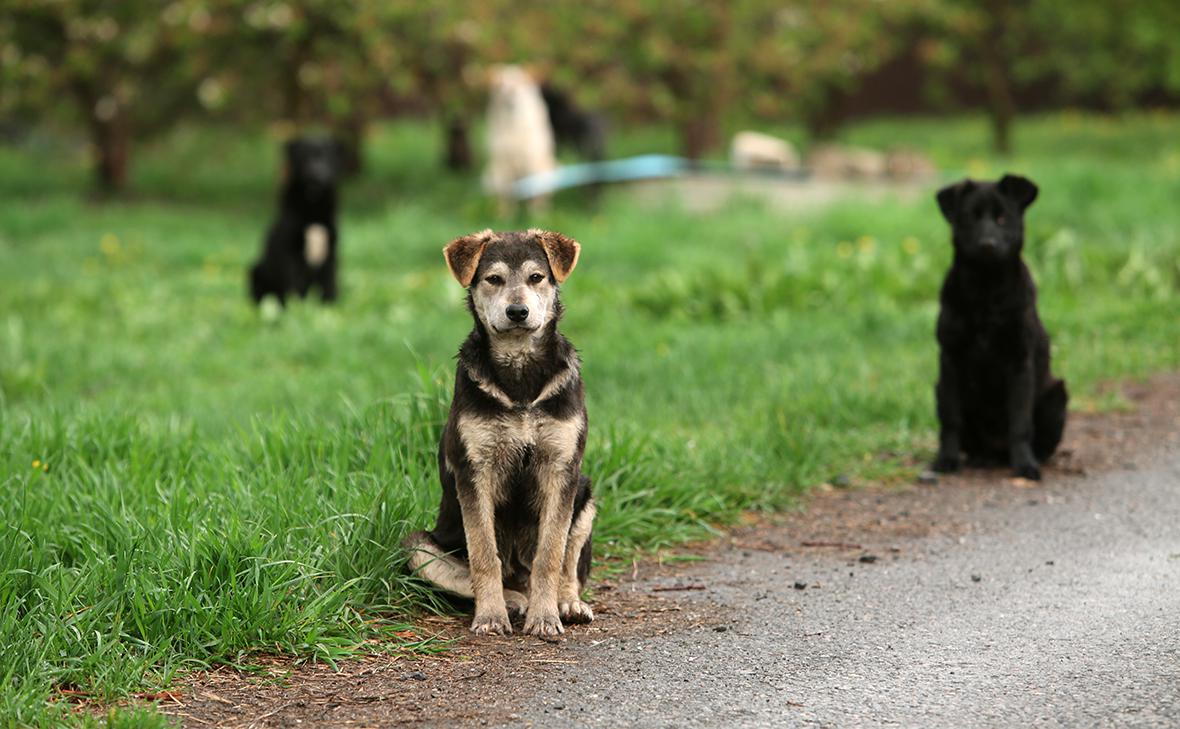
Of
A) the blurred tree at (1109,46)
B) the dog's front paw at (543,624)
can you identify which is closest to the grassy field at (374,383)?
the dog's front paw at (543,624)

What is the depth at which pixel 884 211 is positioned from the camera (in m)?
13.4

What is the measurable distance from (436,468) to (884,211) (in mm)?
8692

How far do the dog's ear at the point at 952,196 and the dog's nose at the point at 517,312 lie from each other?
280cm

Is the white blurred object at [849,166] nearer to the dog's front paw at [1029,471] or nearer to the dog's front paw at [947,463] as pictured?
the dog's front paw at [947,463]

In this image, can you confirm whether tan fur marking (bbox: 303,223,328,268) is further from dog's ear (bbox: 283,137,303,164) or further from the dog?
the dog

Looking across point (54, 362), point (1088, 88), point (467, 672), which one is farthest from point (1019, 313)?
point (1088, 88)

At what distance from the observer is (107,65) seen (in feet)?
59.6

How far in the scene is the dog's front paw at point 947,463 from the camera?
6547 mm

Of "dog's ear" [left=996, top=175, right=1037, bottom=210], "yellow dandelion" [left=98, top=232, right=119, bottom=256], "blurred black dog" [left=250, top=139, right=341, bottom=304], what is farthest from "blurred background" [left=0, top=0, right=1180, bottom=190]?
"dog's ear" [left=996, top=175, right=1037, bottom=210]

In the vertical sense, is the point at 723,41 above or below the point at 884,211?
above

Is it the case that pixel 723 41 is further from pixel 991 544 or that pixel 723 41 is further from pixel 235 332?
pixel 991 544

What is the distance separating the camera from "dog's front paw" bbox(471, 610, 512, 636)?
4.47 meters

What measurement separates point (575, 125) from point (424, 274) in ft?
26.1

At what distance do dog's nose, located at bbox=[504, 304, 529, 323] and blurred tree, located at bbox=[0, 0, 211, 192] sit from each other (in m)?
14.0
